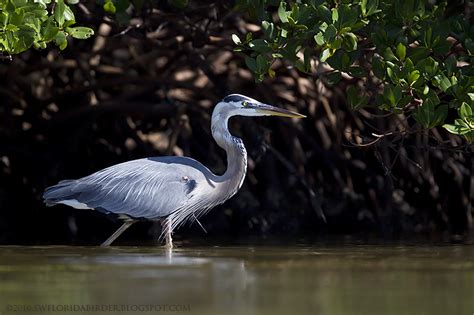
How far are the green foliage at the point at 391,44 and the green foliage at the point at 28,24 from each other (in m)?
1.15

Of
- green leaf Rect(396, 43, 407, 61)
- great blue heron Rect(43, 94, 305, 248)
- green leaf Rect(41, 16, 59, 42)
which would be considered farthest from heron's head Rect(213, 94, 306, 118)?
green leaf Rect(41, 16, 59, 42)

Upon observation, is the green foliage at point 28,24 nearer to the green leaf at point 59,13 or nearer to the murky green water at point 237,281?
the green leaf at point 59,13

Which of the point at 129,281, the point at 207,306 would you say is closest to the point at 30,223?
the point at 129,281

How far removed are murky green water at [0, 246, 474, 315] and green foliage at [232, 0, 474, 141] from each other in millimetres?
927

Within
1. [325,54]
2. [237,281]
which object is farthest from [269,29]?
[237,281]

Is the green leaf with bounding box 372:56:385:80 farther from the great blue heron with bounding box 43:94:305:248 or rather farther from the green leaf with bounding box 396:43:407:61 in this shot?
the great blue heron with bounding box 43:94:305:248

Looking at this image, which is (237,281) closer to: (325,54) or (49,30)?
(325,54)

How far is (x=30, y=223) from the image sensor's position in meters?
10.7

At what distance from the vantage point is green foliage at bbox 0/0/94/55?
643cm

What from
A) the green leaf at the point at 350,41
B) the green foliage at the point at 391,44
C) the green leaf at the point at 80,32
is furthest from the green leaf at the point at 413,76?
the green leaf at the point at 80,32

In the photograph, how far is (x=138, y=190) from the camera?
8.12 m

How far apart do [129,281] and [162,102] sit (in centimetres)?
532

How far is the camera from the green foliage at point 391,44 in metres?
6.71

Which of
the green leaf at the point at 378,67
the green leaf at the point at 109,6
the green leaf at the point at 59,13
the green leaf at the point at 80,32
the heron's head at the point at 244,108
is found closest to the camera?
the green leaf at the point at 59,13
